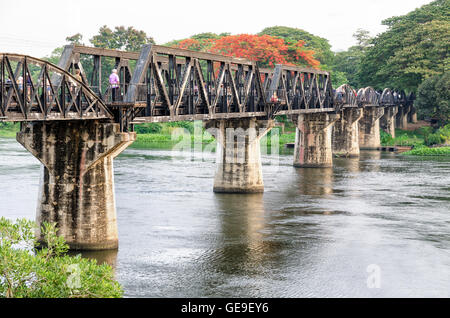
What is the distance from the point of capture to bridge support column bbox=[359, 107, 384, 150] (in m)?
101

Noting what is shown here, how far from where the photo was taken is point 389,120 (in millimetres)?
109688

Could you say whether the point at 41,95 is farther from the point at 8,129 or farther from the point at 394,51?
the point at 8,129

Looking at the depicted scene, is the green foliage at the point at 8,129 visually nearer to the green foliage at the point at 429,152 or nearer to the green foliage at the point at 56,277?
the green foliage at the point at 429,152

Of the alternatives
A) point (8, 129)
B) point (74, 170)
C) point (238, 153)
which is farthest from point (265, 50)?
point (74, 170)

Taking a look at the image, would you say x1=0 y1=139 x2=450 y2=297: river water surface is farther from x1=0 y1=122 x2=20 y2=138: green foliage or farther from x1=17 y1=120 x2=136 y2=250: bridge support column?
x1=0 y1=122 x2=20 y2=138: green foliage

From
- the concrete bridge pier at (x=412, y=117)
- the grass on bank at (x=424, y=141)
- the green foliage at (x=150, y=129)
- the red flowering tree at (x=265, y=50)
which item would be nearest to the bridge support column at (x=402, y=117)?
the concrete bridge pier at (x=412, y=117)

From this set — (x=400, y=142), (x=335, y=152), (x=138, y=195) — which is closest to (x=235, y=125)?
(x=138, y=195)

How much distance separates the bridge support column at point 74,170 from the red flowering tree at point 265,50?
64.7 meters

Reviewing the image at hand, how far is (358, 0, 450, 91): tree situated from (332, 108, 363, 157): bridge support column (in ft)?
57.0

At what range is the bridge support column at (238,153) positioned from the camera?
1944 inches

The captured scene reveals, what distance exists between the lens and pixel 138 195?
1940 inches

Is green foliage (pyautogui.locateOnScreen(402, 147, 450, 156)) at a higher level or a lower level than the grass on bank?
lower

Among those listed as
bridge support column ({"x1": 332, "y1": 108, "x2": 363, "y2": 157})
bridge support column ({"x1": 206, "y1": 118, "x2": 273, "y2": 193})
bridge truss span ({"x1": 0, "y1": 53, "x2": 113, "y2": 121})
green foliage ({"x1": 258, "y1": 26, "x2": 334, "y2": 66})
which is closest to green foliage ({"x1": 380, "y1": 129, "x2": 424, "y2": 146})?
bridge support column ({"x1": 332, "y1": 108, "x2": 363, "y2": 157})
